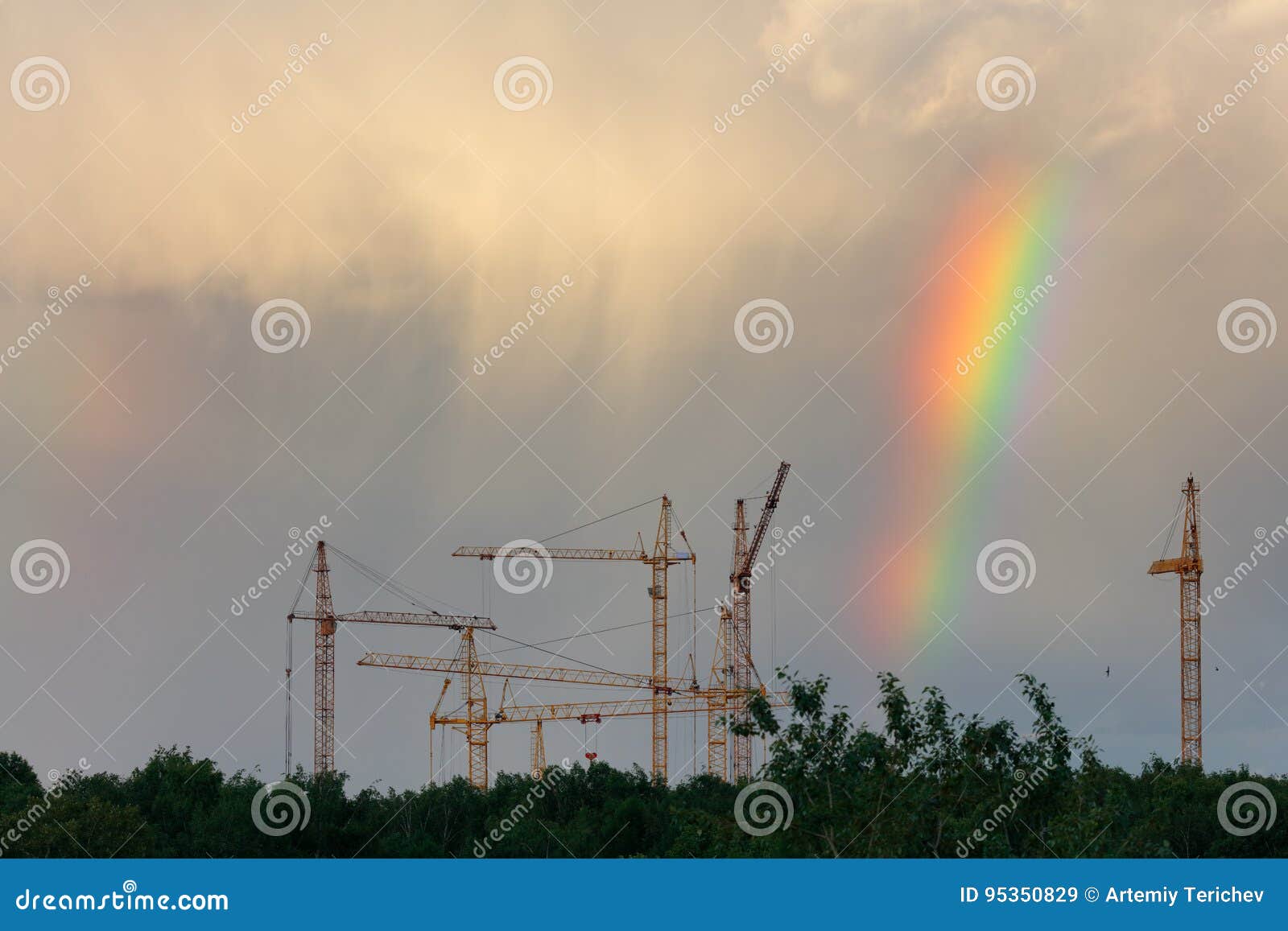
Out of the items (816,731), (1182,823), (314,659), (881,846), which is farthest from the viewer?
(314,659)

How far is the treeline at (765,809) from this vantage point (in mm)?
40281

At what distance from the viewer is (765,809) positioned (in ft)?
149

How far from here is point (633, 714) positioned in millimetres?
186875

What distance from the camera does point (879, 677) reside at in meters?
41.8

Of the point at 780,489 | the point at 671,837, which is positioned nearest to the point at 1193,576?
the point at 780,489

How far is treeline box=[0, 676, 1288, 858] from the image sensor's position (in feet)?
132

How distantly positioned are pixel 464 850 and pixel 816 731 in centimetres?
5326

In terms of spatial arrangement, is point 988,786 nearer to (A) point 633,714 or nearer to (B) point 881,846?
(B) point 881,846

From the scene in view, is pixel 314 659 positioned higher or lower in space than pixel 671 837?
higher

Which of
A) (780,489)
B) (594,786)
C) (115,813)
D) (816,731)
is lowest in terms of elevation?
(816,731)

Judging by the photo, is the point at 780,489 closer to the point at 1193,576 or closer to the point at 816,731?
the point at 1193,576

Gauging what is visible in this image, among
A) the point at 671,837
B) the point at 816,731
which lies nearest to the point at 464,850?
the point at 671,837

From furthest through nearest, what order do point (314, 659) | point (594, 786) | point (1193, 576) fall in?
point (314, 659)
point (1193, 576)
point (594, 786)

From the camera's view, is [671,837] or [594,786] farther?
[594,786]
